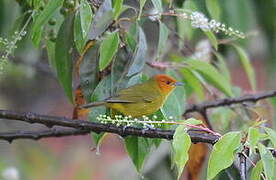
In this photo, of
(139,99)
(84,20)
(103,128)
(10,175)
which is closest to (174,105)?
(139,99)

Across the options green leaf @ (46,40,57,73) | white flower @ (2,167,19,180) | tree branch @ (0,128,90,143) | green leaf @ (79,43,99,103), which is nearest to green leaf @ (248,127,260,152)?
green leaf @ (79,43,99,103)

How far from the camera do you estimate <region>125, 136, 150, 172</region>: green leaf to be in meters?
3.15

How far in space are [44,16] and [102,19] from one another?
238mm

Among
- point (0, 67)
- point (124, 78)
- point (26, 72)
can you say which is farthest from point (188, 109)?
point (26, 72)

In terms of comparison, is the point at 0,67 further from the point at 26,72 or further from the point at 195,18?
the point at 26,72

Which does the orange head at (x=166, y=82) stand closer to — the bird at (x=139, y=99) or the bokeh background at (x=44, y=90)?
the bird at (x=139, y=99)

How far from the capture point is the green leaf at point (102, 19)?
2.77 meters

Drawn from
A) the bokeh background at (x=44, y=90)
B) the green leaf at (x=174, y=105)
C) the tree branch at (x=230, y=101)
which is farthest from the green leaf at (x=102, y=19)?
the tree branch at (x=230, y=101)

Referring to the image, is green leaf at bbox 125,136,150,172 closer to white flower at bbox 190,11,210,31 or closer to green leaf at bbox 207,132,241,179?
white flower at bbox 190,11,210,31

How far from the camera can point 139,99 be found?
352cm

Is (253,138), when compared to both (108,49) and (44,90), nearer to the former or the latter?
(108,49)

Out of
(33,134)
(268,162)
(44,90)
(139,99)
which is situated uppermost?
(44,90)

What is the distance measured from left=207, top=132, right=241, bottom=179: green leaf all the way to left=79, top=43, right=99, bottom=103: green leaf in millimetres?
929

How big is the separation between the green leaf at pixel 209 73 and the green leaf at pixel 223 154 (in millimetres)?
1321
